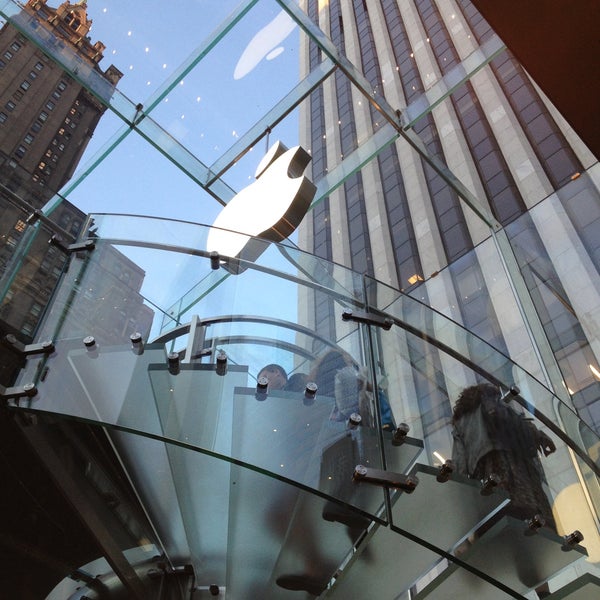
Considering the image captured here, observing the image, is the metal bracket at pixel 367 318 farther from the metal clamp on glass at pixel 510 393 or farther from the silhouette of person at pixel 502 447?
the metal clamp on glass at pixel 510 393

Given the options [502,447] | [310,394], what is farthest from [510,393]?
[310,394]

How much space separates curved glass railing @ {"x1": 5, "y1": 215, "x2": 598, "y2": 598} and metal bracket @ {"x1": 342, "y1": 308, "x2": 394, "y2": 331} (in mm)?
12

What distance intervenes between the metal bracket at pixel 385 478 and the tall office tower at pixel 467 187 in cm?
75

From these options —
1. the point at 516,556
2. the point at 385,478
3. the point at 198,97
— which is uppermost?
the point at 198,97

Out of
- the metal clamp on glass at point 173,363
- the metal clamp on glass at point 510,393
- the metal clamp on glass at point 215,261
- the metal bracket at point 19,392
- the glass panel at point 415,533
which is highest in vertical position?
the metal clamp on glass at point 215,261

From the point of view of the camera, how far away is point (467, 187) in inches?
707

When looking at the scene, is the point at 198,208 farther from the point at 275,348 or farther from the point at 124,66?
the point at 275,348

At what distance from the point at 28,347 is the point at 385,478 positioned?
1.65 metres

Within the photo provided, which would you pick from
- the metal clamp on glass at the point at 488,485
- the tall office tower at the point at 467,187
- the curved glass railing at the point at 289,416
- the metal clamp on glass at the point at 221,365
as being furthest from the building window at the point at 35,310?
the metal clamp on glass at the point at 488,485

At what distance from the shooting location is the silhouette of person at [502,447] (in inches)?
113

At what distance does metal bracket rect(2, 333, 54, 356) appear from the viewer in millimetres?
2732

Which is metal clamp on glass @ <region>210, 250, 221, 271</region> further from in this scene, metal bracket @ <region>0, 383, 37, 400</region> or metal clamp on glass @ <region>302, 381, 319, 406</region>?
metal bracket @ <region>0, 383, 37, 400</region>

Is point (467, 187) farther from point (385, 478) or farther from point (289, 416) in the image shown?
point (385, 478)

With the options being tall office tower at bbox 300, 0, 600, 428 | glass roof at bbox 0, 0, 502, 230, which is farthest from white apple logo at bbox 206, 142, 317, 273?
tall office tower at bbox 300, 0, 600, 428
